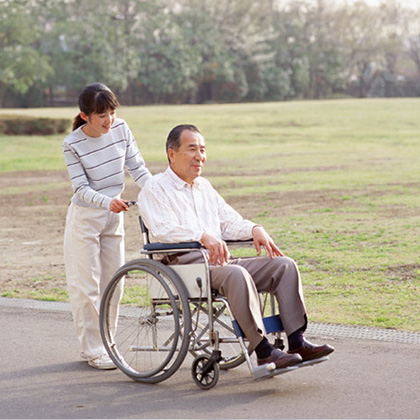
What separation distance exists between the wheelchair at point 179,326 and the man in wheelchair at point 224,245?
6 cm

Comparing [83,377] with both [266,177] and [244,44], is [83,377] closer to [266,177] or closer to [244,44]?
[266,177]

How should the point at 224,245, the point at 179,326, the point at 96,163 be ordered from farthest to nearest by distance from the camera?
the point at 96,163 → the point at 224,245 → the point at 179,326

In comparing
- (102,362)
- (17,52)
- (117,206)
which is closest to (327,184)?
(102,362)

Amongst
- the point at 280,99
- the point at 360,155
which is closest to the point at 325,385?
the point at 360,155

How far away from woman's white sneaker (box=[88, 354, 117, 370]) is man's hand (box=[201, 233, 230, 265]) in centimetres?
99

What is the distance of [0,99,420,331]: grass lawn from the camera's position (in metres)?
7.25

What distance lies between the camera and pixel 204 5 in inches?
2518

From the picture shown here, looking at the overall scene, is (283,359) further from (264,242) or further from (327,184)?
(327,184)

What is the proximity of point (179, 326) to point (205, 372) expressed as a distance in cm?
29

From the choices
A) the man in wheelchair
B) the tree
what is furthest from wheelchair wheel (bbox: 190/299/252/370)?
the tree

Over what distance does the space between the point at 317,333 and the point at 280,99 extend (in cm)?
5850

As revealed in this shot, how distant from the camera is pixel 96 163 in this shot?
518cm

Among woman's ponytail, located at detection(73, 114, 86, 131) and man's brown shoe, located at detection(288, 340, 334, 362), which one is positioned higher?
woman's ponytail, located at detection(73, 114, 86, 131)

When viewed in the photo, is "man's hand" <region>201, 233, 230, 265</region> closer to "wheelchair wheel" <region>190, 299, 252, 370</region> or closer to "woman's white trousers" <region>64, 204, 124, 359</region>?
"wheelchair wheel" <region>190, 299, 252, 370</region>
